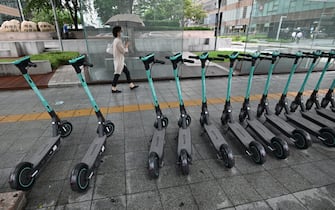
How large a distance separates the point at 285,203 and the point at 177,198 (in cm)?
106

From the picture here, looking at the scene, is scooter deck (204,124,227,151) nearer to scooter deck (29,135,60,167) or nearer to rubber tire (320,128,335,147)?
rubber tire (320,128,335,147)

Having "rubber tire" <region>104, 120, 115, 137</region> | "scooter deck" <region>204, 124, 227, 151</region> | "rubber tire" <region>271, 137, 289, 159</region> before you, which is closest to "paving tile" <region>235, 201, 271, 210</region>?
"scooter deck" <region>204, 124, 227, 151</region>

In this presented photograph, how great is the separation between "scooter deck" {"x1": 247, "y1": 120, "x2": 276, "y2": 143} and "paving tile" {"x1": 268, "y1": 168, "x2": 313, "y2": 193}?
43cm

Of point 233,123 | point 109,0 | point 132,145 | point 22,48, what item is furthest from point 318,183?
point 22,48

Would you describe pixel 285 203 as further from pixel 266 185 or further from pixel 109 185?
pixel 109 185

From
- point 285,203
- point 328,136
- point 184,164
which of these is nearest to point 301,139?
point 328,136

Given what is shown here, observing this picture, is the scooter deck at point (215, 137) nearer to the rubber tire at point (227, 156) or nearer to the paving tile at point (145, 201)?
the rubber tire at point (227, 156)

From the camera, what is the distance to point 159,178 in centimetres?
203

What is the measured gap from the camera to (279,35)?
7059mm

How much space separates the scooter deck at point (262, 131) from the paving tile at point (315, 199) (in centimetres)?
72

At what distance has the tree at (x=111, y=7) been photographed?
5.54 meters

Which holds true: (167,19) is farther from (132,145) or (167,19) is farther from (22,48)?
(22,48)

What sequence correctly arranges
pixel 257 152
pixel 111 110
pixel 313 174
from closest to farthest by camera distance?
pixel 313 174
pixel 257 152
pixel 111 110

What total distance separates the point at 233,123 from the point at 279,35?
6.20 m
